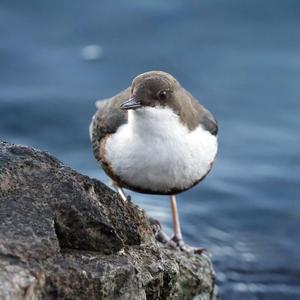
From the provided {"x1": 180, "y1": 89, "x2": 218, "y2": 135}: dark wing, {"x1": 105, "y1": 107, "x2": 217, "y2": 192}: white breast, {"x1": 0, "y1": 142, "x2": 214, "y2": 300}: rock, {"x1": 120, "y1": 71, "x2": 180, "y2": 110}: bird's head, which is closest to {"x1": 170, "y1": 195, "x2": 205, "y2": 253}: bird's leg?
{"x1": 105, "y1": 107, "x2": 217, "y2": 192}: white breast

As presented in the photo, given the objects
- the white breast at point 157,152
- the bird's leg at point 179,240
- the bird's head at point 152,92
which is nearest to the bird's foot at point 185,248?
the bird's leg at point 179,240

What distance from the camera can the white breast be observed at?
527cm

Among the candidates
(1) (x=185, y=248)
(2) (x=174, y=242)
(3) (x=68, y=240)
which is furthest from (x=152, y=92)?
(3) (x=68, y=240)

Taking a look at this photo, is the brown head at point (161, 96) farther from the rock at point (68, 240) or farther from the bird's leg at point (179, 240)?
the rock at point (68, 240)

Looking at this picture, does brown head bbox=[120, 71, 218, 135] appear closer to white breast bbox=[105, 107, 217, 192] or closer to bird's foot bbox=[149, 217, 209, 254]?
white breast bbox=[105, 107, 217, 192]

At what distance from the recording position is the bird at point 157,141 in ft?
17.1

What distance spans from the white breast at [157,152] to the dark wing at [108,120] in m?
0.15

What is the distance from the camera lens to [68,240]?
337cm

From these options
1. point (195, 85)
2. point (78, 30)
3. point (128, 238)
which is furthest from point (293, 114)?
point (128, 238)

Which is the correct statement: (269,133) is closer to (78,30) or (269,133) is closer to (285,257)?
(285,257)

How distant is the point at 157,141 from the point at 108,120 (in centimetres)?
55

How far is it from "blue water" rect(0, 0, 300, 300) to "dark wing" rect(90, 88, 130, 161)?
1.42m

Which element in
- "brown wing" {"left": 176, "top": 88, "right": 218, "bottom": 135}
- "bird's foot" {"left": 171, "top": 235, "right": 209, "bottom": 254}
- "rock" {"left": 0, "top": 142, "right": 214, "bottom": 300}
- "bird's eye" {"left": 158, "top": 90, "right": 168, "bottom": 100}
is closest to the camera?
"rock" {"left": 0, "top": 142, "right": 214, "bottom": 300}

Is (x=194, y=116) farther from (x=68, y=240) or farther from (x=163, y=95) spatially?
(x=68, y=240)
